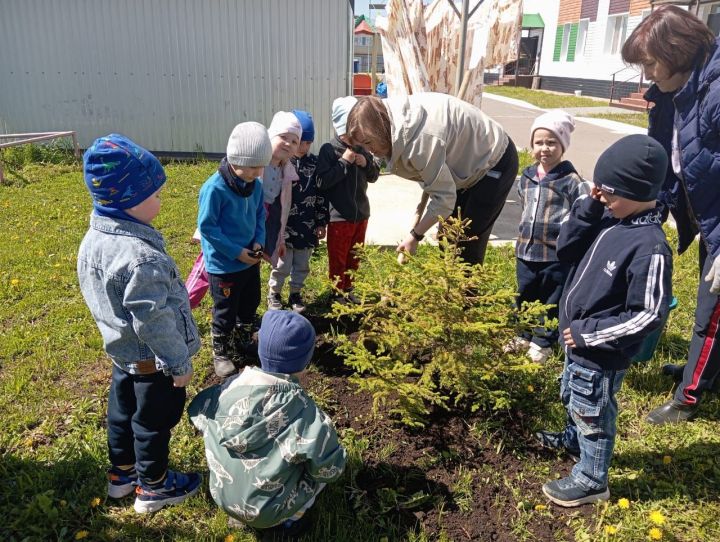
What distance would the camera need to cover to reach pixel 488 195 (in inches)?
139

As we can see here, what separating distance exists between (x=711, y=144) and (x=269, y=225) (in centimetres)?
270

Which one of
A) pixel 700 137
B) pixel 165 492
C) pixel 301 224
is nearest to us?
pixel 165 492

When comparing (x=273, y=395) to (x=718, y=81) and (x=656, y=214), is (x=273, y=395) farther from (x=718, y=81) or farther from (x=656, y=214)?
(x=718, y=81)

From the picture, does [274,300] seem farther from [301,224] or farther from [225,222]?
[225,222]

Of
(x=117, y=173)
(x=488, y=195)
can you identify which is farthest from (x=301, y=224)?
(x=117, y=173)

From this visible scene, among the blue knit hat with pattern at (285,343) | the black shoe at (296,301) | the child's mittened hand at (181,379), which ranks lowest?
the black shoe at (296,301)

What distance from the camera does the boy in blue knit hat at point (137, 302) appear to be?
206 centimetres

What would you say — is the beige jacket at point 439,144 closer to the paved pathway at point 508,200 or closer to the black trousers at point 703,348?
the black trousers at point 703,348

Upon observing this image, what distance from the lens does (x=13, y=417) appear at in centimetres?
306

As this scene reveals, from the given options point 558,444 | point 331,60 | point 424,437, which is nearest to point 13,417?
point 424,437

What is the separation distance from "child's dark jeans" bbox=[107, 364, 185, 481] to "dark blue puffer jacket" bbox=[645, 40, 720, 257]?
8.89 feet

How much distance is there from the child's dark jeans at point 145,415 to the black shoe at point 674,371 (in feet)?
9.84

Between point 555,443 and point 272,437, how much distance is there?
155cm

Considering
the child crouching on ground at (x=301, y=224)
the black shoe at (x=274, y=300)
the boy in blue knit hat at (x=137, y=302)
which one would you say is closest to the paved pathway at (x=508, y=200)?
Answer: the child crouching on ground at (x=301, y=224)
